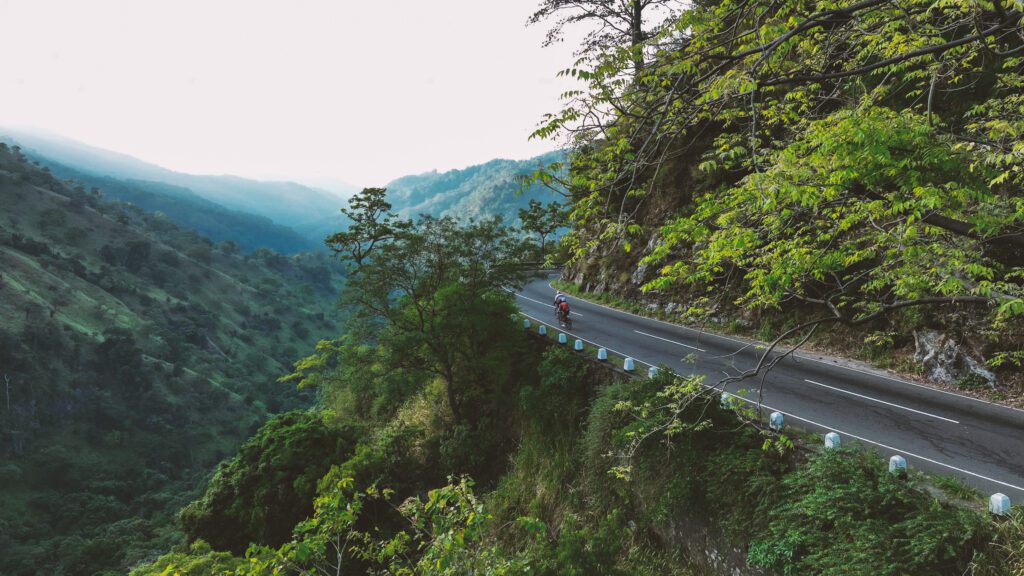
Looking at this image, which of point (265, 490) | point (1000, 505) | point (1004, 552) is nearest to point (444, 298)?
point (265, 490)

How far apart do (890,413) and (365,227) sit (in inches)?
889

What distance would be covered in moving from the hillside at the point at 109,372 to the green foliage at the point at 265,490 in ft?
80.0

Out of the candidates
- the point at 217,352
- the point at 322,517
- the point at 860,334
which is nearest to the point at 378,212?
the point at 322,517

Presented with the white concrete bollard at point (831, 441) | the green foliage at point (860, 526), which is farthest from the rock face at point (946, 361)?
the green foliage at point (860, 526)

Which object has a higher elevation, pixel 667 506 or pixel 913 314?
pixel 913 314

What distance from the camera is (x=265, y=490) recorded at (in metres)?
14.2

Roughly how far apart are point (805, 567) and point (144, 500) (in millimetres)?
74502

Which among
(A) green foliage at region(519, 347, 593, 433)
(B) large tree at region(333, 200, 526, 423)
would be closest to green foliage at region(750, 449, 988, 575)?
(A) green foliage at region(519, 347, 593, 433)

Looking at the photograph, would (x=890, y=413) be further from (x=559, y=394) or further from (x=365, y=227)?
(x=365, y=227)

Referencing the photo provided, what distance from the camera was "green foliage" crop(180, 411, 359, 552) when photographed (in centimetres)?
1404

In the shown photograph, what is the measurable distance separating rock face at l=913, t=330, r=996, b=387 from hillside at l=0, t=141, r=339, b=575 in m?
37.6

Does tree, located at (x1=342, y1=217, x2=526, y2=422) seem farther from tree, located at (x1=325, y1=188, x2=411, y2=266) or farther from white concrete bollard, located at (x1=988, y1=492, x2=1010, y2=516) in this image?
white concrete bollard, located at (x1=988, y1=492, x2=1010, y2=516)

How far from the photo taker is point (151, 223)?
146500 mm

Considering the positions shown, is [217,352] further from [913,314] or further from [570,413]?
[913,314]
